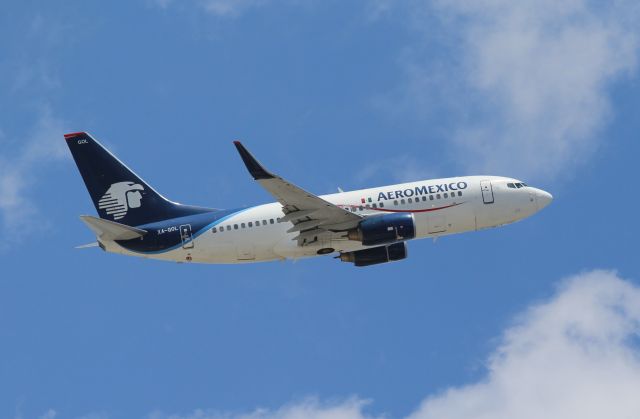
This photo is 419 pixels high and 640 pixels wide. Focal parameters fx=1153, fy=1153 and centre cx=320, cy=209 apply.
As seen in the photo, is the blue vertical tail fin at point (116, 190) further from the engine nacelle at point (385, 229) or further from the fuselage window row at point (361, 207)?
the engine nacelle at point (385, 229)

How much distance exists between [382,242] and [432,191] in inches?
218

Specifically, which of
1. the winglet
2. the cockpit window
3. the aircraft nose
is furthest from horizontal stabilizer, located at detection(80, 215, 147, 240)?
the aircraft nose

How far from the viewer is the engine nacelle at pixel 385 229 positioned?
8019cm

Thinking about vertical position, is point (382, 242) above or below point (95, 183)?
below

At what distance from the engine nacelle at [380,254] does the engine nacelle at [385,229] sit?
3.04 metres

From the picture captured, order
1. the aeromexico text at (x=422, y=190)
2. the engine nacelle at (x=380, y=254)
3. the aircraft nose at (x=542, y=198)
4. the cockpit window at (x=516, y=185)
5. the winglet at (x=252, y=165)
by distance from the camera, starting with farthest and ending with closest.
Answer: the aircraft nose at (x=542, y=198)
the cockpit window at (x=516, y=185)
the engine nacelle at (x=380, y=254)
the aeromexico text at (x=422, y=190)
the winglet at (x=252, y=165)

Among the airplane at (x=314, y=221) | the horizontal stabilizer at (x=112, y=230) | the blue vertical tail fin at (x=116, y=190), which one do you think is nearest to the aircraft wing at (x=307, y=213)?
the airplane at (x=314, y=221)

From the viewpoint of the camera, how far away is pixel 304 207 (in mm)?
79750

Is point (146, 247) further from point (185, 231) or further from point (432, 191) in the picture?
point (432, 191)

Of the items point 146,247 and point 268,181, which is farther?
point 146,247

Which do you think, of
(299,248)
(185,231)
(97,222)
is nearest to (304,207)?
(299,248)

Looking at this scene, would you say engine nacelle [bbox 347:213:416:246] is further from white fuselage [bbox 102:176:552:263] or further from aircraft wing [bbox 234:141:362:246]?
white fuselage [bbox 102:176:552:263]

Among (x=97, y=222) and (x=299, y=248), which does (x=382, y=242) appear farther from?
(x=97, y=222)

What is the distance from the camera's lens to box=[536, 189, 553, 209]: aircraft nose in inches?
3354
